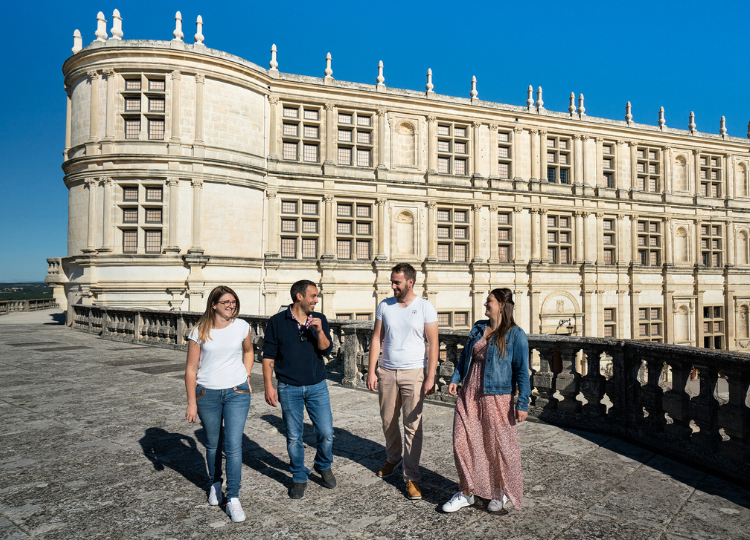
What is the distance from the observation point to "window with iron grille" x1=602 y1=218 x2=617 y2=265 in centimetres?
2700

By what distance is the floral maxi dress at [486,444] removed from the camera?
144 inches

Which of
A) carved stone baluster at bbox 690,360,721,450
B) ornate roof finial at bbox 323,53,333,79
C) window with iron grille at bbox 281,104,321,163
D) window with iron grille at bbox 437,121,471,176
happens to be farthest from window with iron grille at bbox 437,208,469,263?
carved stone baluster at bbox 690,360,721,450

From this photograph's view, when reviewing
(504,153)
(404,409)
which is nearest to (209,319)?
(404,409)

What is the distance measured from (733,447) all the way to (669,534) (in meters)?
1.52

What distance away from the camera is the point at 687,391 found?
4.95 m

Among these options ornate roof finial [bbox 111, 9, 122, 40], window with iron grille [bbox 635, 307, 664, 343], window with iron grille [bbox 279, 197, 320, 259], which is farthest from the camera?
window with iron grille [bbox 635, 307, 664, 343]

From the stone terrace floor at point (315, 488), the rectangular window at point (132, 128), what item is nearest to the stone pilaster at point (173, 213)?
the rectangular window at point (132, 128)

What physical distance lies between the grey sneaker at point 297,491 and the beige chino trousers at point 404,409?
826 mm

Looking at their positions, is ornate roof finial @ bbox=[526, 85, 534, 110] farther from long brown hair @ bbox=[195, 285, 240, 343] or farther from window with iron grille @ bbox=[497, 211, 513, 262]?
long brown hair @ bbox=[195, 285, 240, 343]

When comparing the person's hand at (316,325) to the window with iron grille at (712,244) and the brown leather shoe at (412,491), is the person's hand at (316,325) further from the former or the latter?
the window with iron grille at (712,244)

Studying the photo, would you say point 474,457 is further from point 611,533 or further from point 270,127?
point 270,127

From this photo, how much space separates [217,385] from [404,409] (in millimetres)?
1582

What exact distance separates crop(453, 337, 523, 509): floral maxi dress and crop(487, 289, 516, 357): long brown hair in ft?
0.39

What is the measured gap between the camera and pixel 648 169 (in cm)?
2781
